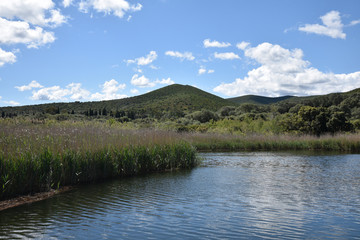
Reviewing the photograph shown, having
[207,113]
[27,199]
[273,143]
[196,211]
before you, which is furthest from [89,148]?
[207,113]

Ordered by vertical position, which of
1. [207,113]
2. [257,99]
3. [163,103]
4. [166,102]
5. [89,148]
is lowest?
[89,148]

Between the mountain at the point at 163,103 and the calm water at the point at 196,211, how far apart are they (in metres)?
67.3

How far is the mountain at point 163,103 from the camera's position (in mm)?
81119

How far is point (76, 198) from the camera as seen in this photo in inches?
319

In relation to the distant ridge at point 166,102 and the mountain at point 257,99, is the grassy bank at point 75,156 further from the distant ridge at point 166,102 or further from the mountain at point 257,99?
the mountain at point 257,99

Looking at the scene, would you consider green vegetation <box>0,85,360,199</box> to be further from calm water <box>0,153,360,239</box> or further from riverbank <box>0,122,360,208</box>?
calm water <box>0,153,360,239</box>

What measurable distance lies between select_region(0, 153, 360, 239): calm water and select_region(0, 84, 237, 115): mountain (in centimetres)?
6734

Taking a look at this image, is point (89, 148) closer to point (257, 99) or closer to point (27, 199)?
point (27, 199)

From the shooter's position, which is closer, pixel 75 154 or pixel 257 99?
pixel 75 154

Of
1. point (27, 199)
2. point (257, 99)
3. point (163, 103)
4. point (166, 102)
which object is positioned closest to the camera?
point (27, 199)

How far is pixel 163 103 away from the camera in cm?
9488

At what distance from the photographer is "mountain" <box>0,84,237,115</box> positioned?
8112 cm

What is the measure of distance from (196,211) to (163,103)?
88553 millimetres

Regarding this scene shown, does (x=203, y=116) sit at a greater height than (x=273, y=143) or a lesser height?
greater
